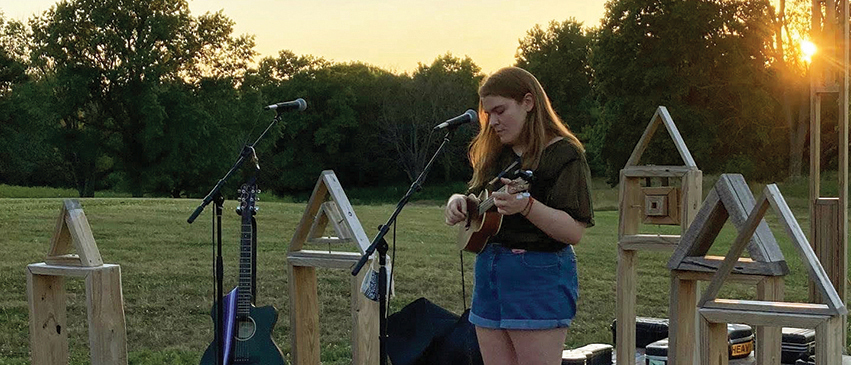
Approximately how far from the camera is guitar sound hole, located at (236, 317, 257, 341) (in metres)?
6.25

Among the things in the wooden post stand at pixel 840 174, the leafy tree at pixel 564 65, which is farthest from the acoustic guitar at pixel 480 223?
the leafy tree at pixel 564 65

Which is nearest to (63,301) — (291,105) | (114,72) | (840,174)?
(291,105)

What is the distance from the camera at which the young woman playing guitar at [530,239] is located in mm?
3812

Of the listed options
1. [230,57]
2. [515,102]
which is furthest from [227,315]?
[230,57]

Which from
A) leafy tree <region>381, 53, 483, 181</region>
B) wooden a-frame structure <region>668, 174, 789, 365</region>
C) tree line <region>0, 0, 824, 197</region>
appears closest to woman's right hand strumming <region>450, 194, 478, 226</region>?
wooden a-frame structure <region>668, 174, 789, 365</region>

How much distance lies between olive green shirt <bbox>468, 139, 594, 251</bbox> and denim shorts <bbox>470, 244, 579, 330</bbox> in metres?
0.05

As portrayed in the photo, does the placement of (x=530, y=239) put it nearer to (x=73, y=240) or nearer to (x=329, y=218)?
(x=329, y=218)

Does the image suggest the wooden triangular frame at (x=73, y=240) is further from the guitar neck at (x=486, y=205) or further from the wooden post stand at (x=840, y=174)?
the wooden post stand at (x=840, y=174)

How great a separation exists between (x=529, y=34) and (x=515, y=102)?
172ft

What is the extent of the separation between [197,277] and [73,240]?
26.9 feet

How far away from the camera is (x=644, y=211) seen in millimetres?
6719

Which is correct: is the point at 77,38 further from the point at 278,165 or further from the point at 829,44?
the point at 829,44

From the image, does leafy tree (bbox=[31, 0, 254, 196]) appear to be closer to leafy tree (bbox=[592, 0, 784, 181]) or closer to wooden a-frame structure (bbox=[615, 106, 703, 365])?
leafy tree (bbox=[592, 0, 784, 181])

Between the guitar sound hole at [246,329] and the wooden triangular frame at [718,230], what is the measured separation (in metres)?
3.12
